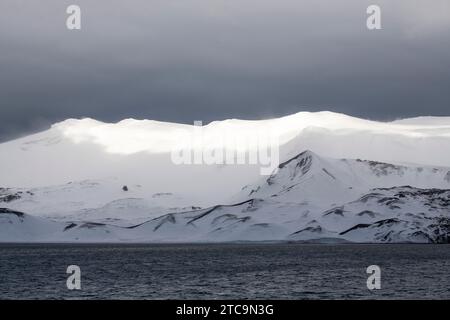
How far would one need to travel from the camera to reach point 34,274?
187m

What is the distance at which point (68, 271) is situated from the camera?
19575 cm

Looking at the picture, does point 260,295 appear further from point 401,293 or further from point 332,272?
point 332,272

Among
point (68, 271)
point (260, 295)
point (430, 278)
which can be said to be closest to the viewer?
point (260, 295)

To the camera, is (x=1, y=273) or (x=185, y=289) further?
(x=1, y=273)

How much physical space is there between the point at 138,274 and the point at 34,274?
24.0 meters

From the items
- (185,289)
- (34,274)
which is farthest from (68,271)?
(185,289)

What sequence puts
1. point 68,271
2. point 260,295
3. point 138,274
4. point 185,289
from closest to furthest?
point 260,295, point 185,289, point 138,274, point 68,271
